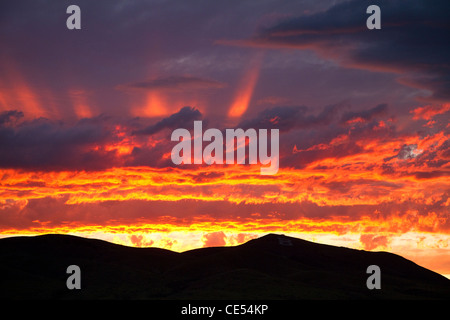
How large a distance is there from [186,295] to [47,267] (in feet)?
193

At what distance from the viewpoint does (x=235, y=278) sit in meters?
175

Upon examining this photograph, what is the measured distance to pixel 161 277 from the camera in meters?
188
